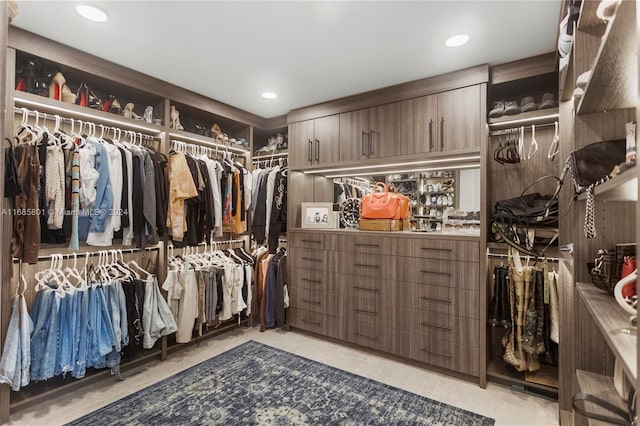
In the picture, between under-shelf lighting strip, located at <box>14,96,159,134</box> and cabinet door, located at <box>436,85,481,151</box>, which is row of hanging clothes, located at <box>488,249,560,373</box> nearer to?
cabinet door, located at <box>436,85,481,151</box>

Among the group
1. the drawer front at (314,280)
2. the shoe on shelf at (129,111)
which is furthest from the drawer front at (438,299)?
the shoe on shelf at (129,111)

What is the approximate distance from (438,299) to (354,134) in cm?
169

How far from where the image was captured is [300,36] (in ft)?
7.17

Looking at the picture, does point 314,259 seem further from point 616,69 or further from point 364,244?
point 616,69

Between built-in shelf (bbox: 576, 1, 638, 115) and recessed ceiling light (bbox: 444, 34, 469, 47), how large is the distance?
3.46 ft

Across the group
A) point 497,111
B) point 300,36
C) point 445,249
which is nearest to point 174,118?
point 300,36

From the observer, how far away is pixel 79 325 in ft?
7.64

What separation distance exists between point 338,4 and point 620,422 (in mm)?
2181

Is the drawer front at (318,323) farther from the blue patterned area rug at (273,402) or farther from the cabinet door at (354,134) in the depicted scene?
the cabinet door at (354,134)

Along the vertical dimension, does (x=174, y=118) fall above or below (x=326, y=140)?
above

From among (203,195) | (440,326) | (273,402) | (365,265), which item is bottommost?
(273,402)

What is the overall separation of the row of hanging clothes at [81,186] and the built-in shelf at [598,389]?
9.39 feet

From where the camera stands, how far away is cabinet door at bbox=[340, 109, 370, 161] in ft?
10.4

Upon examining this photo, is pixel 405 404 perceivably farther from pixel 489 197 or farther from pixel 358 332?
pixel 489 197
